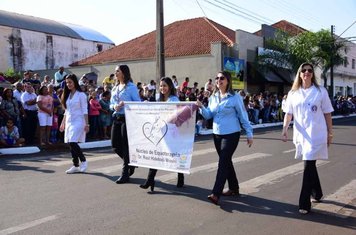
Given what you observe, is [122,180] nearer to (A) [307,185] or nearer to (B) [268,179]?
(B) [268,179]

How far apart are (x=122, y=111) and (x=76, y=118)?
135 centimetres

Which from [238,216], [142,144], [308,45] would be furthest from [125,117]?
Answer: [308,45]

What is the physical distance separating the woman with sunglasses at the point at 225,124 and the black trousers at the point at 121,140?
5.61 feet

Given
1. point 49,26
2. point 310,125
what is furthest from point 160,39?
point 49,26

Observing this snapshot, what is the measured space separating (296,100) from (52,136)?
10.0 m

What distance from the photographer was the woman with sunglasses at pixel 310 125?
567 cm

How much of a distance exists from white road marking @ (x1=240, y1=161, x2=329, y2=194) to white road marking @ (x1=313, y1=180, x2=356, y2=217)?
114cm

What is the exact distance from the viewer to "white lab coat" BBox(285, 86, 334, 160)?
18.5 feet

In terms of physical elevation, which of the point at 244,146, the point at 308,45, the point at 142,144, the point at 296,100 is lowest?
the point at 244,146

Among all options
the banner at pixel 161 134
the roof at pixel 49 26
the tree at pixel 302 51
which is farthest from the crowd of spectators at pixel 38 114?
the roof at pixel 49 26

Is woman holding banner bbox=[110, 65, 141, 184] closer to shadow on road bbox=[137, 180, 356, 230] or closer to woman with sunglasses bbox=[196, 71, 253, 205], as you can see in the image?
shadow on road bbox=[137, 180, 356, 230]

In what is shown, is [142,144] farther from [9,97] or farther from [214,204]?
[9,97]

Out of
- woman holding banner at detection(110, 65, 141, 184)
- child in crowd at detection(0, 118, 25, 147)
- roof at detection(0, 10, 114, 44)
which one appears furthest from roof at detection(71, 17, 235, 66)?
woman holding banner at detection(110, 65, 141, 184)

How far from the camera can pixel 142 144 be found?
6996 millimetres
